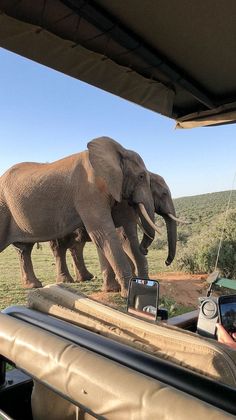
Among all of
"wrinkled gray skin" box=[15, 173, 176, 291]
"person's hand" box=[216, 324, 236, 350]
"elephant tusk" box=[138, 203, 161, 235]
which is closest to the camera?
"person's hand" box=[216, 324, 236, 350]

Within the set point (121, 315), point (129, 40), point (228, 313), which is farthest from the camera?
point (129, 40)

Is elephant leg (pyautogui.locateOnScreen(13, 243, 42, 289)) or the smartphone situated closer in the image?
the smartphone

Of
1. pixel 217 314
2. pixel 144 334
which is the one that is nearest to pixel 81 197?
pixel 217 314

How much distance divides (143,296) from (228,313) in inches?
17.0

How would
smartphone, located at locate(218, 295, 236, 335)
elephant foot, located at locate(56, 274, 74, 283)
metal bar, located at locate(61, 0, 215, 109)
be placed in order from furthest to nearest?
elephant foot, located at locate(56, 274, 74, 283) < metal bar, located at locate(61, 0, 215, 109) < smartphone, located at locate(218, 295, 236, 335)

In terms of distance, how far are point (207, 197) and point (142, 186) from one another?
4037cm

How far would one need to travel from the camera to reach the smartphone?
4.84ft

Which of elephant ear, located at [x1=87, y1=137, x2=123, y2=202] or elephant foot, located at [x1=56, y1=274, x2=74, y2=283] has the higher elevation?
elephant ear, located at [x1=87, y1=137, x2=123, y2=202]

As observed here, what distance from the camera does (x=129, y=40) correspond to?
2025 mm

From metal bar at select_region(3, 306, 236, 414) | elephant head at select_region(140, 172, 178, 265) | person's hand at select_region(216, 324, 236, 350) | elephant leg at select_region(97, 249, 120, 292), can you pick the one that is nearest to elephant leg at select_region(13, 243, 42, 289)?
elephant leg at select_region(97, 249, 120, 292)

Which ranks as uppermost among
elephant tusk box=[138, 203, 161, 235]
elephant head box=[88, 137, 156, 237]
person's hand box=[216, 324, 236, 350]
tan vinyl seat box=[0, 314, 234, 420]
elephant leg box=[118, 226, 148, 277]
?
elephant head box=[88, 137, 156, 237]

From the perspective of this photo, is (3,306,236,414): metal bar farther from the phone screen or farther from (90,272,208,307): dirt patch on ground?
(90,272,208,307): dirt patch on ground

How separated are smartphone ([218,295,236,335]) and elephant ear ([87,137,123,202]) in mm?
4271

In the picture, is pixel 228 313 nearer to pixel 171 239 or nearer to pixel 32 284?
pixel 171 239
